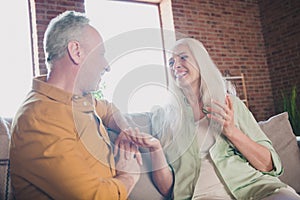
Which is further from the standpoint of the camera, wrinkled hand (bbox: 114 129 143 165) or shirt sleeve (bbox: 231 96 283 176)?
shirt sleeve (bbox: 231 96 283 176)

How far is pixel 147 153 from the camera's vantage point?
1.48m

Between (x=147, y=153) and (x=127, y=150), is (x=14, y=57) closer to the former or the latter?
(x=147, y=153)

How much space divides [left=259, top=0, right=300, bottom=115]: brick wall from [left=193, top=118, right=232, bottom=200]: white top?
393 cm

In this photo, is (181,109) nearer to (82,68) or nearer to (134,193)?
(134,193)

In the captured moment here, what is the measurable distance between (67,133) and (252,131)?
2.85ft

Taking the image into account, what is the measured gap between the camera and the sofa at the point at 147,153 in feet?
4.57

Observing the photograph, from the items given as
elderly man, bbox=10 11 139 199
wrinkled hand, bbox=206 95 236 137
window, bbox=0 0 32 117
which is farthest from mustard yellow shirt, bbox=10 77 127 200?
window, bbox=0 0 32 117

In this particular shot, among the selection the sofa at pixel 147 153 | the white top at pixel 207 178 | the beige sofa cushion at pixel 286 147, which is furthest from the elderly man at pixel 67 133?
the beige sofa cushion at pixel 286 147

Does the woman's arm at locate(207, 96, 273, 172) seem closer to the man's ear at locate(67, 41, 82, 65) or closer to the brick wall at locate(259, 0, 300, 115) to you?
the man's ear at locate(67, 41, 82, 65)

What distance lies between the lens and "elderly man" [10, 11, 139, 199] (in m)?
1.05

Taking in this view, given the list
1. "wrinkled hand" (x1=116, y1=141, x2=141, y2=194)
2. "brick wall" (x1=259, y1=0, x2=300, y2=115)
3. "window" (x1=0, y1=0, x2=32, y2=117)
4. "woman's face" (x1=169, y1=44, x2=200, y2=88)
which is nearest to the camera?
"wrinkled hand" (x1=116, y1=141, x2=141, y2=194)

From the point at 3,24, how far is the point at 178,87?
294 cm

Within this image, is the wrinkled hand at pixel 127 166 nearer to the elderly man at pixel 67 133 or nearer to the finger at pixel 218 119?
the elderly man at pixel 67 133

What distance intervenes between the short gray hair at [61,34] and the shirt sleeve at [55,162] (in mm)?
238
